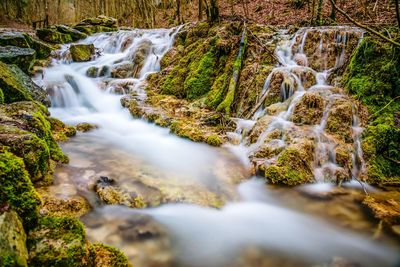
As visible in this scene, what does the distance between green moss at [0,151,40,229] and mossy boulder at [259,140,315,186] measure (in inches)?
148

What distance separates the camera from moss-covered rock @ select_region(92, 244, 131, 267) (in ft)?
8.88

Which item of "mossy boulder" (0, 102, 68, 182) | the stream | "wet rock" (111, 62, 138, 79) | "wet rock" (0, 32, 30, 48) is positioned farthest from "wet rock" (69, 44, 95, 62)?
"mossy boulder" (0, 102, 68, 182)

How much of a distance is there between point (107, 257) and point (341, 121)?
532 centimetres

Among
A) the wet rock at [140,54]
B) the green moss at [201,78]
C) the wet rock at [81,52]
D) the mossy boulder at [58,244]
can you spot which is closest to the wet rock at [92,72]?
the wet rock at [140,54]

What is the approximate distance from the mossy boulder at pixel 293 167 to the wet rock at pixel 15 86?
5.39 meters

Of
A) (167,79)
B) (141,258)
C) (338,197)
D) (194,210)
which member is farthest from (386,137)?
(167,79)

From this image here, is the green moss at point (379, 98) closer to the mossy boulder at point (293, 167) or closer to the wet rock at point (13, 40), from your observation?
the mossy boulder at point (293, 167)

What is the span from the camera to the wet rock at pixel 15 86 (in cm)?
592

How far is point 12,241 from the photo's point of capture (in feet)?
6.76

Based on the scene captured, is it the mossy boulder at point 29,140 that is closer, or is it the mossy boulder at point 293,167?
the mossy boulder at point 29,140

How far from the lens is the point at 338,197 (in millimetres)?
4652

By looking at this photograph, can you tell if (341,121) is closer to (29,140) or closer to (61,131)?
(29,140)

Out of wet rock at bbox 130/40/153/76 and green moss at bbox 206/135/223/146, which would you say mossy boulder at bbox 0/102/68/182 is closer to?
green moss at bbox 206/135/223/146

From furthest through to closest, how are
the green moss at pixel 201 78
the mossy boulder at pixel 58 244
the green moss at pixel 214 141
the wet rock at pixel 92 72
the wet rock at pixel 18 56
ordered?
the wet rock at pixel 92 72 → the green moss at pixel 201 78 → the wet rock at pixel 18 56 → the green moss at pixel 214 141 → the mossy boulder at pixel 58 244
